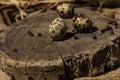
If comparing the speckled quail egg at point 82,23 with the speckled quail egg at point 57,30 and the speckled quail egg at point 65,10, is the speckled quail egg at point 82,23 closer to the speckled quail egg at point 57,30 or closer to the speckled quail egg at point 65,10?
the speckled quail egg at point 57,30

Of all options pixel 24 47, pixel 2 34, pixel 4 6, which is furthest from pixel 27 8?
pixel 24 47

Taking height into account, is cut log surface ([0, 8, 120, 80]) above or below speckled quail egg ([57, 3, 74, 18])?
below

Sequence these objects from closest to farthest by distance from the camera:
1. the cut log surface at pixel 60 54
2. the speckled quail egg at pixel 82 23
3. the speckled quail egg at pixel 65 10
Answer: the cut log surface at pixel 60 54 → the speckled quail egg at pixel 82 23 → the speckled quail egg at pixel 65 10

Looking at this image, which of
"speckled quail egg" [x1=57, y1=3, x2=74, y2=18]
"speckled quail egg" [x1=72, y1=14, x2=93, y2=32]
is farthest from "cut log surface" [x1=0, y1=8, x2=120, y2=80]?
"speckled quail egg" [x1=57, y1=3, x2=74, y2=18]

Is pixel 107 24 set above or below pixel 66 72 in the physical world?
above

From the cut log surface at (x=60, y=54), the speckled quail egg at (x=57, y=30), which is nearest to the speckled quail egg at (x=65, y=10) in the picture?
the cut log surface at (x=60, y=54)

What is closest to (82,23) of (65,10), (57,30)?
(57,30)

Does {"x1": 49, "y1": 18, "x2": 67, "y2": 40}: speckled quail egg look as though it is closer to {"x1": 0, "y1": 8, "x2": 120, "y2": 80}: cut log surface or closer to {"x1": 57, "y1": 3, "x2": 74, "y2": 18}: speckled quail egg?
{"x1": 0, "y1": 8, "x2": 120, "y2": 80}: cut log surface

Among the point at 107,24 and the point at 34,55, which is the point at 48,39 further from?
the point at 107,24
